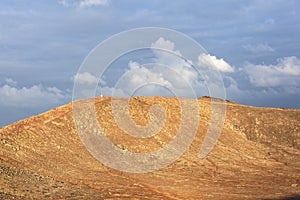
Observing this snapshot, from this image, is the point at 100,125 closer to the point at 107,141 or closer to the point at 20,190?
the point at 107,141

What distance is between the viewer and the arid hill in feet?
144

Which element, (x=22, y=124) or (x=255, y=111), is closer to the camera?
(x=22, y=124)

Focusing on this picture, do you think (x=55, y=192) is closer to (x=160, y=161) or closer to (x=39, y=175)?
(x=39, y=175)

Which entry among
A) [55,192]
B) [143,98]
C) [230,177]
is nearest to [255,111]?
[143,98]

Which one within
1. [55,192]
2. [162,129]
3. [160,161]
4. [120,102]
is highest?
[120,102]

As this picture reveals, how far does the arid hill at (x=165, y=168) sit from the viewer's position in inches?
1730

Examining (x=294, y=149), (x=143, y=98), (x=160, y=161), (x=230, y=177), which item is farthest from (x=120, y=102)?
(x=294, y=149)

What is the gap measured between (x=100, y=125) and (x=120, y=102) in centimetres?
659

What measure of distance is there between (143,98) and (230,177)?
2139 cm

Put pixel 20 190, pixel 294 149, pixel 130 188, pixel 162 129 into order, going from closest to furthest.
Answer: pixel 20 190 < pixel 130 188 < pixel 162 129 < pixel 294 149

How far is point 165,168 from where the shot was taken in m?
55.9

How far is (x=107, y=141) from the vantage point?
5900cm

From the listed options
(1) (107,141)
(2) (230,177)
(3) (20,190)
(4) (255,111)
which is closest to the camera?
(3) (20,190)

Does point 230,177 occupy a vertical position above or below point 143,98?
below
